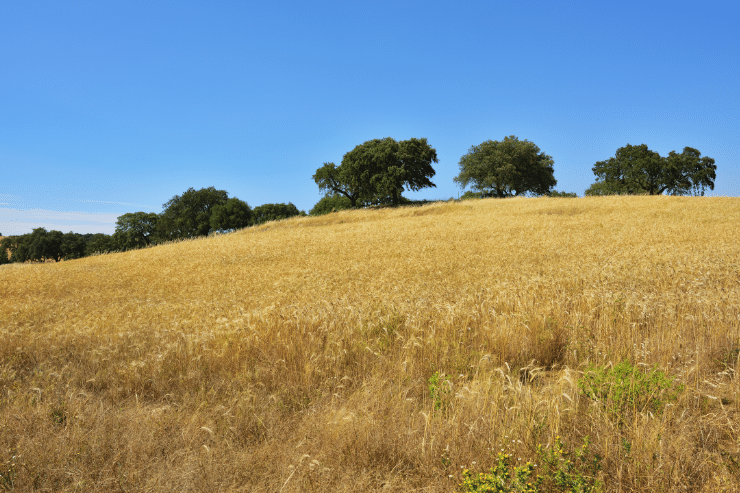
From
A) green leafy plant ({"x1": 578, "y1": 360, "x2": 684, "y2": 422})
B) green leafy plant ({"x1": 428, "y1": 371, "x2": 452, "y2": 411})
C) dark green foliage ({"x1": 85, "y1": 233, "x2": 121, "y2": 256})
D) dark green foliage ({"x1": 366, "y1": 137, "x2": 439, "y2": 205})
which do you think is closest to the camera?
green leafy plant ({"x1": 578, "y1": 360, "x2": 684, "y2": 422})

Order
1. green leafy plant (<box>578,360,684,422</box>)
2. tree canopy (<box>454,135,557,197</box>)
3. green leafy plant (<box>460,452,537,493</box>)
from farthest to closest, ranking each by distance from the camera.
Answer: tree canopy (<box>454,135,557,197</box>) → green leafy plant (<box>578,360,684,422</box>) → green leafy plant (<box>460,452,537,493</box>)

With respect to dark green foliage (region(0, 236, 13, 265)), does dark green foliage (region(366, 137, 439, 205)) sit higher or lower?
higher

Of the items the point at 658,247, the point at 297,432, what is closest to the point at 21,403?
the point at 297,432

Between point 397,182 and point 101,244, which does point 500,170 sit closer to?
point 397,182

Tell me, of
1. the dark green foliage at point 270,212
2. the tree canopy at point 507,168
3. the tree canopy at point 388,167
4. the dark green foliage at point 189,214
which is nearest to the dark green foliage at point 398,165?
the tree canopy at point 388,167

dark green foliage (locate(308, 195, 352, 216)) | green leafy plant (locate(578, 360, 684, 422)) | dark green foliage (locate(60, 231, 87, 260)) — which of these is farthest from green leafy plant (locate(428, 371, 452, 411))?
dark green foliage (locate(60, 231, 87, 260))

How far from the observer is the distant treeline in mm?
51656

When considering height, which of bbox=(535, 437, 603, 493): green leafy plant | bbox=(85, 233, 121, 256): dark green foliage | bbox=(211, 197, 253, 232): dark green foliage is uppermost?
bbox=(211, 197, 253, 232): dark green foliage

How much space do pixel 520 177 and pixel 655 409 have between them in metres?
60.5

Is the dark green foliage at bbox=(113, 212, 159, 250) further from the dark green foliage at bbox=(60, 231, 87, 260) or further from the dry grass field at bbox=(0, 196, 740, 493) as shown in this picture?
the dry grass field at bbox=(0, 196, 740, 493)

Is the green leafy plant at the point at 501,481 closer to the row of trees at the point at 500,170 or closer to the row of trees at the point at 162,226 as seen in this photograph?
the row of trees at the point at 500,170

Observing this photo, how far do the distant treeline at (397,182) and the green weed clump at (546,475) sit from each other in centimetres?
4324

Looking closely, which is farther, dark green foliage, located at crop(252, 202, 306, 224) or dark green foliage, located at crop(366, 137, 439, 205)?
dark green foliage, located at crop(252, 202, 306, 224)

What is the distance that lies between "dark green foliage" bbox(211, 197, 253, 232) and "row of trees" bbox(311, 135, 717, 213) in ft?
58.7
